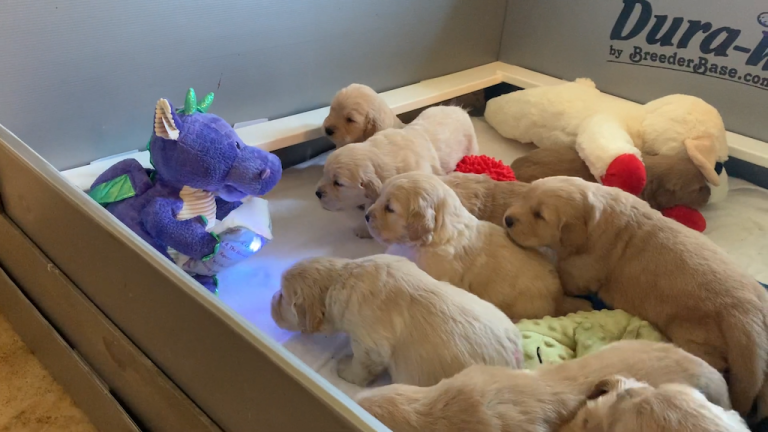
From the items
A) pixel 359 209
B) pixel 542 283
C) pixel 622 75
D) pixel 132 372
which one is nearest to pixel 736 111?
pixel 622 75

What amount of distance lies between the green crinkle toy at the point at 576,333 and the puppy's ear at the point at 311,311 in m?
0.47

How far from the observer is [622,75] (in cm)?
260

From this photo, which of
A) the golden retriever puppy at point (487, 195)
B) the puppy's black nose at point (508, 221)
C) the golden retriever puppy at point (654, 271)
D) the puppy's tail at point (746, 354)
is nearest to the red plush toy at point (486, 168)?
the golden retriever puppy at point (487, 195)

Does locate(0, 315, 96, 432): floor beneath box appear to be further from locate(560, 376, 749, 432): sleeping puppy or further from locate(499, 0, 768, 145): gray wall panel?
locate(499, 0, 768, 145): gray wall panel

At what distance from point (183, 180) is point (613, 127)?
5.28 feet

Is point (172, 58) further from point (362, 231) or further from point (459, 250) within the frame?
point (459, 250)

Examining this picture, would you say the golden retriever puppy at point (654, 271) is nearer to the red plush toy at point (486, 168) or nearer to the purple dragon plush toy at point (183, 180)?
the red plush toy at point (486, 168)

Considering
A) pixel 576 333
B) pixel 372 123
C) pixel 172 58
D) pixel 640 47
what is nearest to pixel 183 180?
pixel 172 58

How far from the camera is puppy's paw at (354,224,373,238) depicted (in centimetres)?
192

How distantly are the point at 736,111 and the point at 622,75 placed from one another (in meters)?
0.49

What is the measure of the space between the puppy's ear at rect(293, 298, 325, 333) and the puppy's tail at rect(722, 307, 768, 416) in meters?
0.93

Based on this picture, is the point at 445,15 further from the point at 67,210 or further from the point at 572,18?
the point at 67,210

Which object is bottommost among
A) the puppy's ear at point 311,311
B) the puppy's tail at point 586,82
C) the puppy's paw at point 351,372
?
the puppy's paw at point 351,372

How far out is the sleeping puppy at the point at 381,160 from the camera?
1.75 metres
